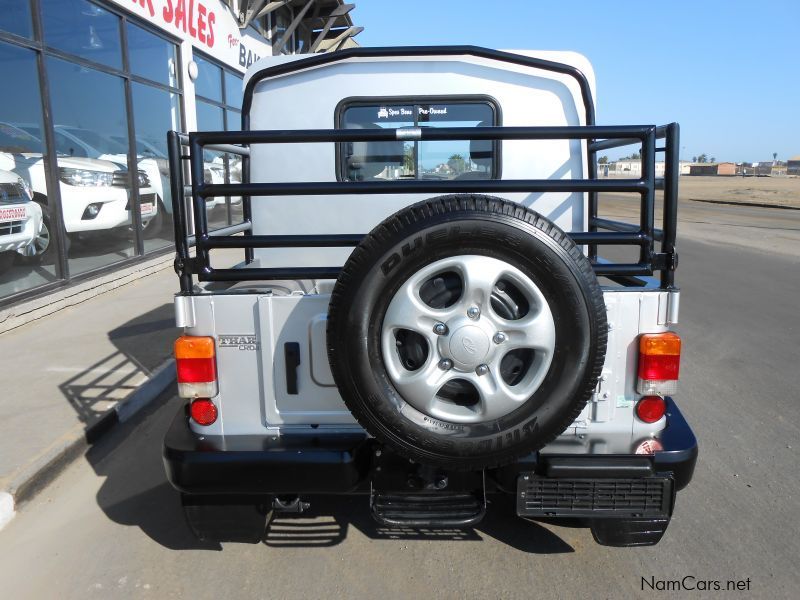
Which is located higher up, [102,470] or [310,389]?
[310,389]

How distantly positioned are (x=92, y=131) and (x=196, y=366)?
756 centimetres

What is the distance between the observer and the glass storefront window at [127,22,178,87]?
1014 cm

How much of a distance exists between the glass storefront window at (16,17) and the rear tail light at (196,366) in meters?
6.15

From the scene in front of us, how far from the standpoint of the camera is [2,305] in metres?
6.82

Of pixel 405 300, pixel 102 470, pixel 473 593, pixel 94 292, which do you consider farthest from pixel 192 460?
pixel 94 292

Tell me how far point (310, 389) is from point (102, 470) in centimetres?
206

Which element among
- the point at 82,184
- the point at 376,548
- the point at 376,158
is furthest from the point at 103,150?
the point at 376,548

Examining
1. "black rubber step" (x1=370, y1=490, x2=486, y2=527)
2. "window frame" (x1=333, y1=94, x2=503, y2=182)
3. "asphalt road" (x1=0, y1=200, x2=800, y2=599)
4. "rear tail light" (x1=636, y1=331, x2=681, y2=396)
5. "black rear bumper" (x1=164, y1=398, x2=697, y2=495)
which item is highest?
"window frame" (x1=333, y1=94, x2=503, y2=182)

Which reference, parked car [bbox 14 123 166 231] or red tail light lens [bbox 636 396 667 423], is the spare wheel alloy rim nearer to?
red tail light lens [bbox 636 396 667 423]

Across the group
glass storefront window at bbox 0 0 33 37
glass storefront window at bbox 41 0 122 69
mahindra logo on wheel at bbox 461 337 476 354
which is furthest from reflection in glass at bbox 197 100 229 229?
mahindra logo on wheel at bbox 461 337 476 354

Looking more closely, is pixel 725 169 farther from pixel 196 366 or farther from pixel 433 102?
pixel 196 366

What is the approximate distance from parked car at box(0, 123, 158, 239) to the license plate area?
670 centimetres

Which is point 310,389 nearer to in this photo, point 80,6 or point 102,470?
point 102,470

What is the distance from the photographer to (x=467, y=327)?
90.5 inches
